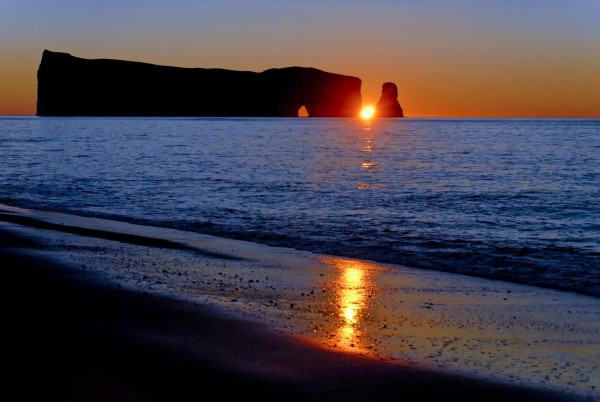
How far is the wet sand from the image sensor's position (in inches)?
199

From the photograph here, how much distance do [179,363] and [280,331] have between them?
139 cm

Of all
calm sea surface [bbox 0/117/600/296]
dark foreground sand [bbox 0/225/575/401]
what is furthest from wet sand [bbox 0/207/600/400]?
calm sea surface [bbox 0/117/600/296]

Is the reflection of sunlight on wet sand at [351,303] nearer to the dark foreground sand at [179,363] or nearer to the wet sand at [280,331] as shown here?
the wet sand at [280,331]

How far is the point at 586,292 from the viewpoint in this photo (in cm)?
920

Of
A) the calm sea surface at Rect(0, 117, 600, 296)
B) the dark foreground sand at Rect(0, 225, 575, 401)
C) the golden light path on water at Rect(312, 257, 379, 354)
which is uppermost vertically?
the calm sea surface at Rect(0, 117, 600, 296)

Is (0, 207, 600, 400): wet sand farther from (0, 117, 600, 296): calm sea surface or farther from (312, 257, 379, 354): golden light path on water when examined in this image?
(0, 117, 600, 296): calm sea surface

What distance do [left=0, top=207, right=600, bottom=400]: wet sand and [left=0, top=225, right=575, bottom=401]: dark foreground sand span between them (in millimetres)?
17

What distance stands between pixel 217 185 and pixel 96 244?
13.9 meters

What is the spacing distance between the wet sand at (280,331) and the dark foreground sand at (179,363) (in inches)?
0.7

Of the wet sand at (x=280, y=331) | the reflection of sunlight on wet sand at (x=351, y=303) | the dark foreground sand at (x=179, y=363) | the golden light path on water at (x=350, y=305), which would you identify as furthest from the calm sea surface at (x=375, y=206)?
the dark foreground sand at (x=179, y=363)

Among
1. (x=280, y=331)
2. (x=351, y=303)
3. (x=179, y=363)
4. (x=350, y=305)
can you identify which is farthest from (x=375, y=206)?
(x=179, y=363)

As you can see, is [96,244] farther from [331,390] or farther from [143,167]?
[143,167]

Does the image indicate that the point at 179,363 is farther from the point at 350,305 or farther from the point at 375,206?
the point at 375,206

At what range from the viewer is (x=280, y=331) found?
21.4 feet
